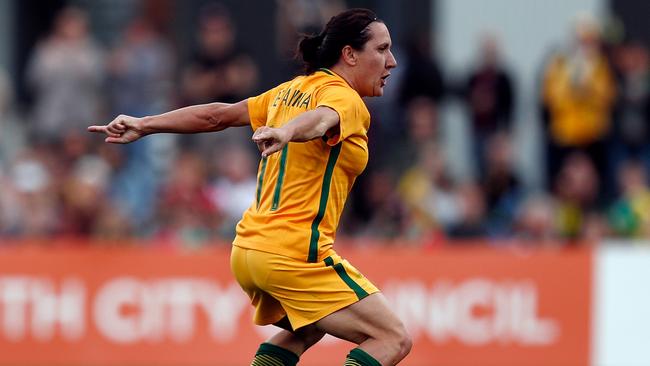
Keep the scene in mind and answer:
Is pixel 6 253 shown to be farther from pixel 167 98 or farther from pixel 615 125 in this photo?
pixel 615 125

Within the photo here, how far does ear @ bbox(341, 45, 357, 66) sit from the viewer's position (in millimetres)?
7336

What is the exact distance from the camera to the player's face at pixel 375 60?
7328 mm

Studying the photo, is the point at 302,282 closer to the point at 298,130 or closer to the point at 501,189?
the point at 298,130

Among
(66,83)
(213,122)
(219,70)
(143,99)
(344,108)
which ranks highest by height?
(344,108)

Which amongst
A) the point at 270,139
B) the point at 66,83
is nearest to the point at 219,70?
the point at 66,83

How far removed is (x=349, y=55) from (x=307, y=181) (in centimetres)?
69

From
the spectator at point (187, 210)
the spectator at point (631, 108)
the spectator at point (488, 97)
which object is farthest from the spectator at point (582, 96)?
the spectator at point (187, 210)

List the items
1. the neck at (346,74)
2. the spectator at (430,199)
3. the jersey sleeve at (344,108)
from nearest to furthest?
the jersey sleeve at (344,108), the neck at (346,74), the spectator at (430,199)

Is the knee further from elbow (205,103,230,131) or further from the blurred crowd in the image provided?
the blurred crowd

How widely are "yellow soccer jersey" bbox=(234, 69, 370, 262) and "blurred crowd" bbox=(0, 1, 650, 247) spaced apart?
6.79m

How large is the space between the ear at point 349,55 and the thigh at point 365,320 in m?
1.18

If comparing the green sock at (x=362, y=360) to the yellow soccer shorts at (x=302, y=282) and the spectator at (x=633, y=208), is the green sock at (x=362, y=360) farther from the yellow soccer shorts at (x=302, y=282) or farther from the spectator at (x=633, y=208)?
the spectator at (x=633, y=208)

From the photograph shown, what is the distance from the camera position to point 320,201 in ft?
23.7

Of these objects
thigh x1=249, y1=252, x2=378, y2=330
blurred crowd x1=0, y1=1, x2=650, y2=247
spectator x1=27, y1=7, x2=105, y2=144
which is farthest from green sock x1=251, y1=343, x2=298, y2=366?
spectator x1=27, y1=7, x2=105, y2=144
